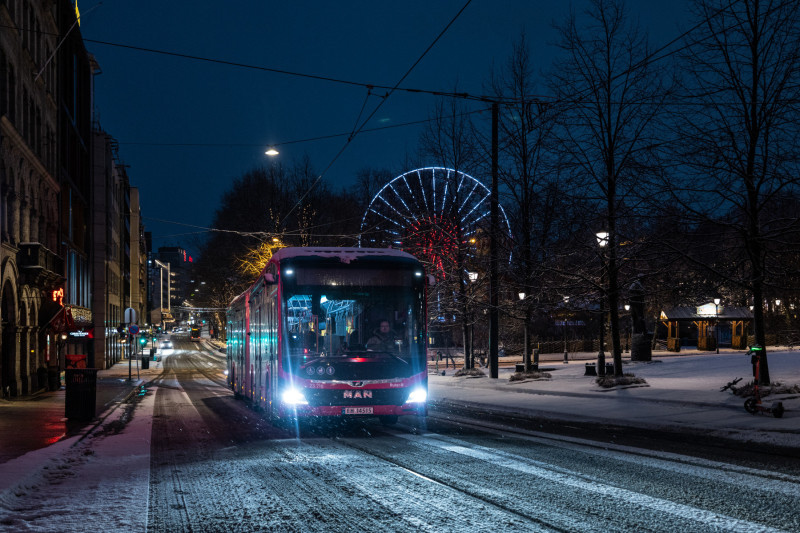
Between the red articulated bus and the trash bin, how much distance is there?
5106 mm

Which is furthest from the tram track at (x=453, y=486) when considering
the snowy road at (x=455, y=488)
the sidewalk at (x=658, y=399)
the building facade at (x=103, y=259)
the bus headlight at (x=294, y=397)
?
the building facade at (x=103, y=259)

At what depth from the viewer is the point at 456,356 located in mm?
56906

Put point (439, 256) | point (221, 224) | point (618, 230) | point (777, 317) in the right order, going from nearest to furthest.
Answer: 1. point (618, 230)
2. point (439, 256)
3. point (777, 317)
4. point (221, 224)

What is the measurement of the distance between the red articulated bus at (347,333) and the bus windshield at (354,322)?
0.06 feet

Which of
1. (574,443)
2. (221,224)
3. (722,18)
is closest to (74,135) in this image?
(221,224)

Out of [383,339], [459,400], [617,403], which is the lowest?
[459,400]

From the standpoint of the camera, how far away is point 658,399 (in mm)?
19750

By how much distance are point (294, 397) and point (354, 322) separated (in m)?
1.65

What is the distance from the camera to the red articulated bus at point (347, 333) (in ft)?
46.7

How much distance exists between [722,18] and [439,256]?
16.6m

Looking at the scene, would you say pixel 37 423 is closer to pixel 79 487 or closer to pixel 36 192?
pixel 79 487

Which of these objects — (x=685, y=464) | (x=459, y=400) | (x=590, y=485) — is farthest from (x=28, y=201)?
(x=590, y=485)

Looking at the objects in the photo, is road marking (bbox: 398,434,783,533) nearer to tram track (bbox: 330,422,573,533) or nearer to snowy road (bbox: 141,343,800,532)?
snowy road (bbox: 141,343,800,532)

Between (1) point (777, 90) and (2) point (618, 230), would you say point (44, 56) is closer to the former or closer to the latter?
(2) point (618, 230)
